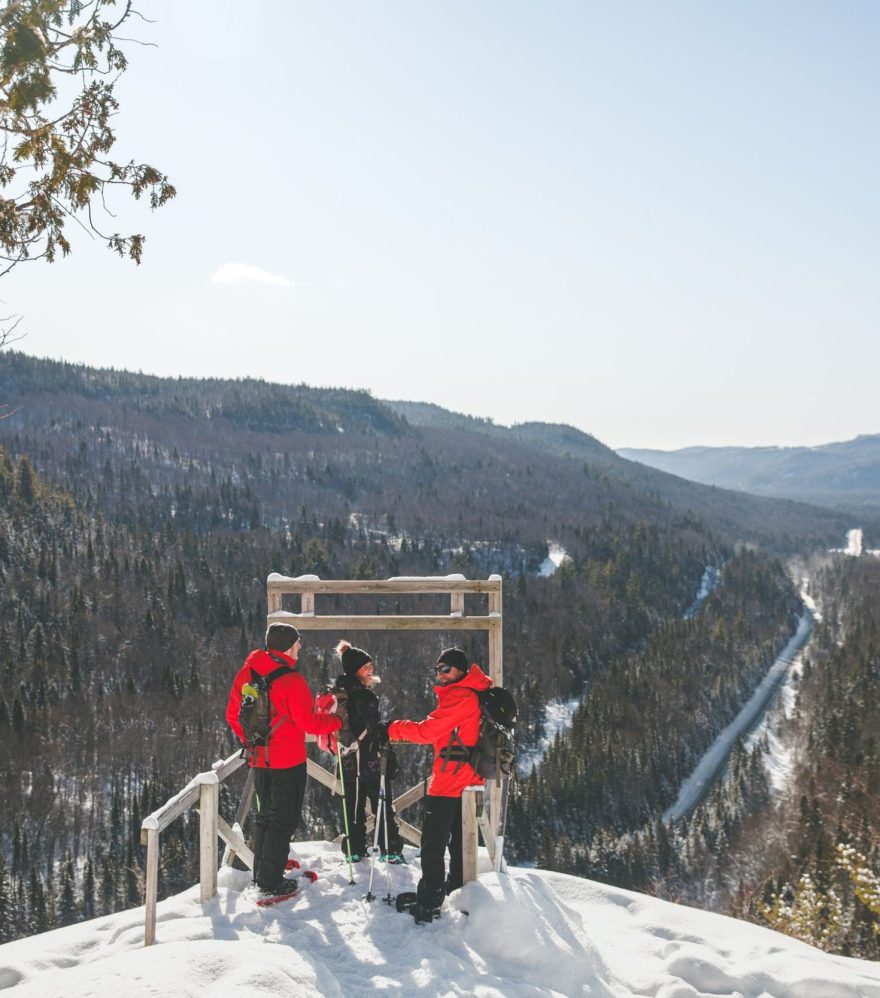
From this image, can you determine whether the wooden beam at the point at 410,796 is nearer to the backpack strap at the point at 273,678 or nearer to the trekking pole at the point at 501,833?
the trekking pole at the point at 501,833

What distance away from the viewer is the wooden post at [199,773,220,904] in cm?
727

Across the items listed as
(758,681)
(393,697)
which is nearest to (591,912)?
(393,697)

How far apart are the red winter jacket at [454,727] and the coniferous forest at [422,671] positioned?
21905mm

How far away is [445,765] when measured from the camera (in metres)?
7.39

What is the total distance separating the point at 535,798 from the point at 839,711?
33487 mm

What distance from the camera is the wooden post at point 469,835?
7.51 metres

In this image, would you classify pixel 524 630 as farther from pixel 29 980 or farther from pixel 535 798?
pixel 29 980

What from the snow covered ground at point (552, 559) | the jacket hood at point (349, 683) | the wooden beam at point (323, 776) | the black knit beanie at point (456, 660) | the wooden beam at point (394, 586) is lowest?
the snow covered ground at point (552, 559)

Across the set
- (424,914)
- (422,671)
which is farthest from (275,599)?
(422,671)

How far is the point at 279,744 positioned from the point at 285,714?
313mm

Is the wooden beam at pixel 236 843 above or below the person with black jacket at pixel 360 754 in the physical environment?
below

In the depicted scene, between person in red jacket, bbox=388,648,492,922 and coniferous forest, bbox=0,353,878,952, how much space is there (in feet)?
71.5

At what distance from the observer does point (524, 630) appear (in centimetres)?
10488

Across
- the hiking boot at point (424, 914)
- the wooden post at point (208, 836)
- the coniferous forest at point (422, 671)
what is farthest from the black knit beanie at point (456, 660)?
the coniferous forest at point (422, 671)
